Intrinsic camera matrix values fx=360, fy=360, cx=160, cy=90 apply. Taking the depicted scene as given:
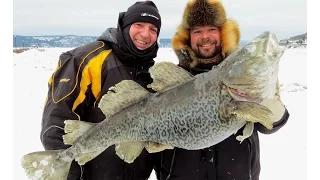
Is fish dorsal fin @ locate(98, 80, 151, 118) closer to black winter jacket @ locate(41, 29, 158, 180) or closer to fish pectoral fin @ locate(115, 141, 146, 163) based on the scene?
fish pectoral fin @ locate(115, 141, 146, 163)

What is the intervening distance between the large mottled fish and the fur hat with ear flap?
0.75m

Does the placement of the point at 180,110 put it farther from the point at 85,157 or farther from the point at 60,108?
the point at 60,108

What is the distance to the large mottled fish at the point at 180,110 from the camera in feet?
7.85

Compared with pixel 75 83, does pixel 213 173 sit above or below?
below

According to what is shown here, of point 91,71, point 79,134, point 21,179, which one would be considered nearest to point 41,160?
point 79,134

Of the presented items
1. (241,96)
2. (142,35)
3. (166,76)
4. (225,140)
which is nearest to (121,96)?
(166,76)

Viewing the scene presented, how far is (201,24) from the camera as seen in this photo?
3498 mm

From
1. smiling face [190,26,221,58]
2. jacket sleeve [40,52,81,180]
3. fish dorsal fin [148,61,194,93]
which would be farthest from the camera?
smiling face [190,26,221,58]

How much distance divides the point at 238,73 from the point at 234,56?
0.46 ft

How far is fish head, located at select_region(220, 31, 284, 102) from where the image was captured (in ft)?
7.66

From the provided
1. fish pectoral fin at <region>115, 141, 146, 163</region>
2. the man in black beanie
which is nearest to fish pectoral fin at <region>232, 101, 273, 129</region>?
fish pectoral fin at <region>115, 141, 146, 163</region>
